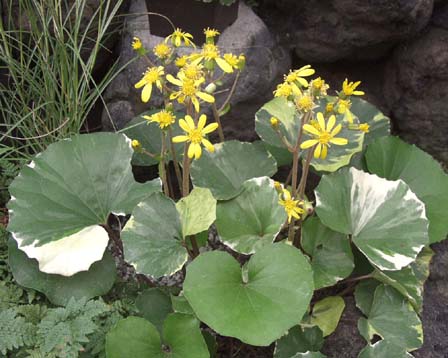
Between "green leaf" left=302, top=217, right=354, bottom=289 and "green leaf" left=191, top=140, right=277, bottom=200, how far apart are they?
226mm

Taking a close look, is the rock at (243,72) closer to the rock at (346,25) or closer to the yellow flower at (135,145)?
the rock at (346,25)

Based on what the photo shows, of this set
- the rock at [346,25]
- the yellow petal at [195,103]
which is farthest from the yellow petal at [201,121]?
the rock at [346,25]

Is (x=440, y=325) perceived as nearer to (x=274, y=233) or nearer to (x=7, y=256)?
(x=274, y=233)

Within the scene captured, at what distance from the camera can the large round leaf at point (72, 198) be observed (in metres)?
1.38

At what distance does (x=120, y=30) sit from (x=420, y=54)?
112 cm

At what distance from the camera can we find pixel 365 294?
160cm

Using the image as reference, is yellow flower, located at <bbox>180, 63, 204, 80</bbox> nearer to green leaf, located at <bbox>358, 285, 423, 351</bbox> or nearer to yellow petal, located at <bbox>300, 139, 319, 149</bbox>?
yellow petal, located at <bbox>300, 139, 319, 149</bbox>

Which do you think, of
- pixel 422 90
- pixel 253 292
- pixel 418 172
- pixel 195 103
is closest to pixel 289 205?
pixel 253 292

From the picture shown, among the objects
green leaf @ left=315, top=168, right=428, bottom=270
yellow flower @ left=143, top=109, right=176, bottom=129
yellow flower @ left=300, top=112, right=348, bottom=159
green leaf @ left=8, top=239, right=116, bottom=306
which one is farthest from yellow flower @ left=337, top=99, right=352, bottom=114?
green leaf @ left=8, top=239, right=116, bottom=306

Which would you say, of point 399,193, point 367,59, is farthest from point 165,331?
point 367,59

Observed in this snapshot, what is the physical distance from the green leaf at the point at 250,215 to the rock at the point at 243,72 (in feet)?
1.71

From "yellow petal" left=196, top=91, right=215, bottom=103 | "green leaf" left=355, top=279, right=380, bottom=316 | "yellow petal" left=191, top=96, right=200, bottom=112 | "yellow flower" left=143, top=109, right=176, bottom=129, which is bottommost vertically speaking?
"green leaf" left=355, top=279, right=380, bottom=316

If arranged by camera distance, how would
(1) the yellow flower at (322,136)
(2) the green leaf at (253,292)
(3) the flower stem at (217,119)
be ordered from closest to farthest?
1. (2) the green leaf at (253,292)
2. (1) the yellow flower at (322,136)
3. (3) the flower stem at (217,119)

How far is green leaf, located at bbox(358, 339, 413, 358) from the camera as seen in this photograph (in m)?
1.34
